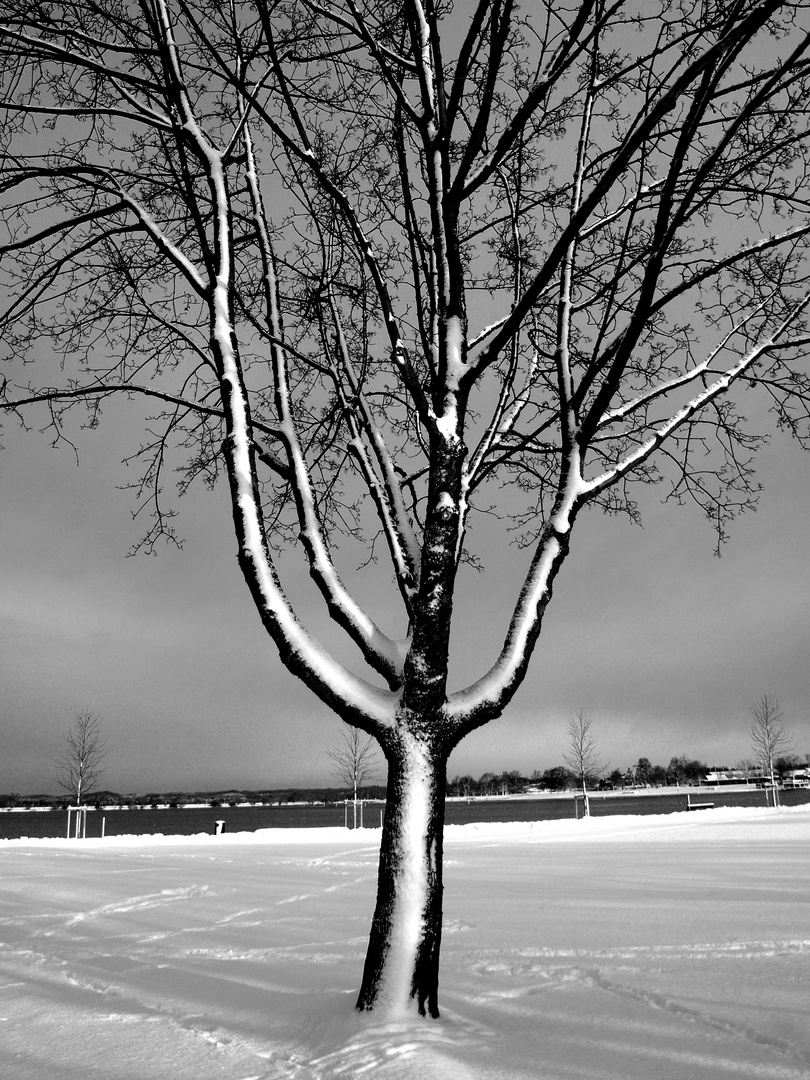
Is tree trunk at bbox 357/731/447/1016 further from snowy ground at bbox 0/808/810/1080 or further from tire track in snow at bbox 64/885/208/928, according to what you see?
tire track in snow at bbox 64/885/208/928

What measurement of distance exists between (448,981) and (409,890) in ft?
3.46

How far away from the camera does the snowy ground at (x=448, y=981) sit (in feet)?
9.31

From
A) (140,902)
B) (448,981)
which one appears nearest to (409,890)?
A: (448,981)

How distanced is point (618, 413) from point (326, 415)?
8.76 ft

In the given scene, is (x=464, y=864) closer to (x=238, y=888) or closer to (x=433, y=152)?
(x=238, y=888)

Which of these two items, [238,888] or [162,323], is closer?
[162,323]

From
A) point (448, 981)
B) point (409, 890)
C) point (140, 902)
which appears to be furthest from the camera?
point (140, 902)

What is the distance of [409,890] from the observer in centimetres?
333

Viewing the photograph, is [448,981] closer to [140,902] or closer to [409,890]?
[409,890]

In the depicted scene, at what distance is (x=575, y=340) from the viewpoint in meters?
6.84

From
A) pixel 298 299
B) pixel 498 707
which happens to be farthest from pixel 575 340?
pixel 498 707

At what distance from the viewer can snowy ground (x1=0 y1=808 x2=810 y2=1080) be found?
284 centimetres

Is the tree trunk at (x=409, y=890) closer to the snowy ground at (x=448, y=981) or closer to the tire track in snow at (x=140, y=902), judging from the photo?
the snowy ground at (x=448, y=981)

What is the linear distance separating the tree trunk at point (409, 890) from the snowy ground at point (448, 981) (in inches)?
5.7
